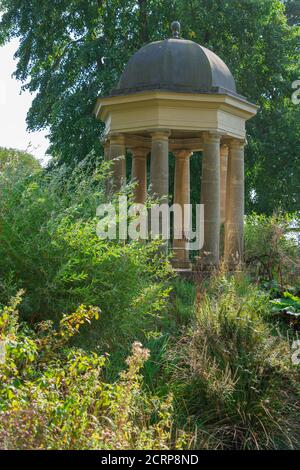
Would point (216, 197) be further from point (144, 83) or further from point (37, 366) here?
point (37, 366)

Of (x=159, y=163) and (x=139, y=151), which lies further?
(x=139, y=151)

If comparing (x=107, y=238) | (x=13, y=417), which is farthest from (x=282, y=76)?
(x=13, y=417)

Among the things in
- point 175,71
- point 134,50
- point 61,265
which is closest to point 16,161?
point 61,265

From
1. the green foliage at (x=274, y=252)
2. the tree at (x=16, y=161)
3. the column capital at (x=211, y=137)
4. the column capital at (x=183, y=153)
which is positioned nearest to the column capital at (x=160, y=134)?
the column capital at (x=211, y=137)

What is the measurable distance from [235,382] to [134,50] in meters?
22.9

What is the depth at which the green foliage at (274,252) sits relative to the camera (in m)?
17.4

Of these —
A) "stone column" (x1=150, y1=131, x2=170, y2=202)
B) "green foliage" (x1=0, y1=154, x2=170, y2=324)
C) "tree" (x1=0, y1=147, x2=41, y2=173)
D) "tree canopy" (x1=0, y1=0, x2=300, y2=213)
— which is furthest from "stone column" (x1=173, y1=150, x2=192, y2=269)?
"green foliage" (x1=0, y1=154, x2=170, y2=324)

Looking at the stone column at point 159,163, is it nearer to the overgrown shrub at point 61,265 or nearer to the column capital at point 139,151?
the column capital at point 139,151

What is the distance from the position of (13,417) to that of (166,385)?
3382 millimetres

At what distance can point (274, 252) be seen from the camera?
59.0 feet

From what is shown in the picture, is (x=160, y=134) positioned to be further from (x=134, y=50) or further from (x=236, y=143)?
(x=134, y=50)

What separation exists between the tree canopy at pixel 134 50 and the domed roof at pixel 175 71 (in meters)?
8.07

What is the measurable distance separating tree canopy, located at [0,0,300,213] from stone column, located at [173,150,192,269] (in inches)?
198

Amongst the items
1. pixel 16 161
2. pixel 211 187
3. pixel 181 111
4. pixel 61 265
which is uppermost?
pixel 181 111
